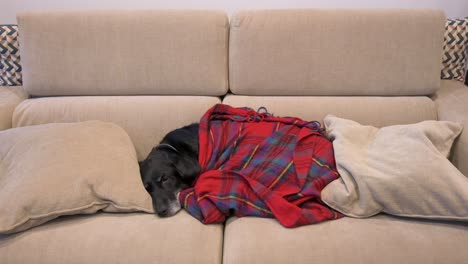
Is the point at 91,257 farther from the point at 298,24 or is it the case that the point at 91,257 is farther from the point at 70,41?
the point at 298,24

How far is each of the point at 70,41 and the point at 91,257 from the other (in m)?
1.03

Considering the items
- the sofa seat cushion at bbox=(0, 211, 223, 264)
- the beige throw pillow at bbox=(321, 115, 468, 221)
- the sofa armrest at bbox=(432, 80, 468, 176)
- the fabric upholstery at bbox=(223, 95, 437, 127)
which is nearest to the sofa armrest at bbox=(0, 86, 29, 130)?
the sofa seat cushion at bbox=(0, 211, 223, 264)

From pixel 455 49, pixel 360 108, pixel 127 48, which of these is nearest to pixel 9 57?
pixel 127 48

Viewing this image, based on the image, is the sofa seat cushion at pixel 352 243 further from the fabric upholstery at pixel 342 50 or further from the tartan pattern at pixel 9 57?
the tartan pattern at pixel 9 57

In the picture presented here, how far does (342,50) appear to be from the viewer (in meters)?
1.50

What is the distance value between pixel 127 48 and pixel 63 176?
696 millimetres

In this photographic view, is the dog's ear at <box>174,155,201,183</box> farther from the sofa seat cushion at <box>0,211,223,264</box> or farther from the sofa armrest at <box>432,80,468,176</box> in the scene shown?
the sofa armrest at <box>432,80,468,176</box>

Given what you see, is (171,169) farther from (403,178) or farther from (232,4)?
(232,4)

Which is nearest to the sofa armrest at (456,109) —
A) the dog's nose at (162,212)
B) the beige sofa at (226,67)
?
the beige sofa at (226,67)

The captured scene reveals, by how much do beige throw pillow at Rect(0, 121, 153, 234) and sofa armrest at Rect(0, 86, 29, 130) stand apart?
247 mm

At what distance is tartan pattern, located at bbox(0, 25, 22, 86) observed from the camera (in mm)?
1704

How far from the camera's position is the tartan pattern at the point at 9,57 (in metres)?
1.70

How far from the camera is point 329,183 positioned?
1175mm

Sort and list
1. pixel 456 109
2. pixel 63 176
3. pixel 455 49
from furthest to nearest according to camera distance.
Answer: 1. pixel 455 49
2. pixel 456 109
3. pixel 63 176
